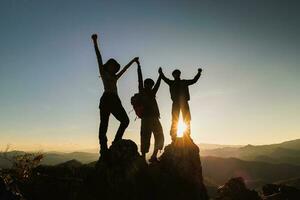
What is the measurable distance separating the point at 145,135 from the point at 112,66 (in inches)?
146

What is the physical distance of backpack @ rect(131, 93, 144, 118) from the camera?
13.3 m

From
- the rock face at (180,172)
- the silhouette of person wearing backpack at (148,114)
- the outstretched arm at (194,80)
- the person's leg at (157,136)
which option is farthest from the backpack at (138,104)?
the outstretched arm at (194,80)

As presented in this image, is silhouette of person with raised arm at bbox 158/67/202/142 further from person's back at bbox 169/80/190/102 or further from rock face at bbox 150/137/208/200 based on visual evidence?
rock face at bbox 150/137/208/200

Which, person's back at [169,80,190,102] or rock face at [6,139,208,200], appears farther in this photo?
person's back at [169,80,190,102]

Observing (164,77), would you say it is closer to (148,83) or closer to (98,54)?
(148,83)

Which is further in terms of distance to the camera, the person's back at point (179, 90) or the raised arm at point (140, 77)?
the person's back at point (179, 90)

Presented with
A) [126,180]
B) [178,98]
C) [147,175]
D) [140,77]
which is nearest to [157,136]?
[147,175]

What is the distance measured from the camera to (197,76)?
1501cm

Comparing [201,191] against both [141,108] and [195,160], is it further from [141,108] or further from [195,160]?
[141,108]

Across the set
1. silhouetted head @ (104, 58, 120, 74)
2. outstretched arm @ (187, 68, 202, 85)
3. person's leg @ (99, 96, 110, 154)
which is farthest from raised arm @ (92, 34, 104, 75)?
outstretched arm @ (187, 68, 202, 85)

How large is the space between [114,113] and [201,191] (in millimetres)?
5784

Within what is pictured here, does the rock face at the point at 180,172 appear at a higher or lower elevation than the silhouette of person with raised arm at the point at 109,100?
lower

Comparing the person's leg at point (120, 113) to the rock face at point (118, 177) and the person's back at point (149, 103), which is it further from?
the person's back at point (149, 103)

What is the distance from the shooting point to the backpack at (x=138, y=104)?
1332cm
